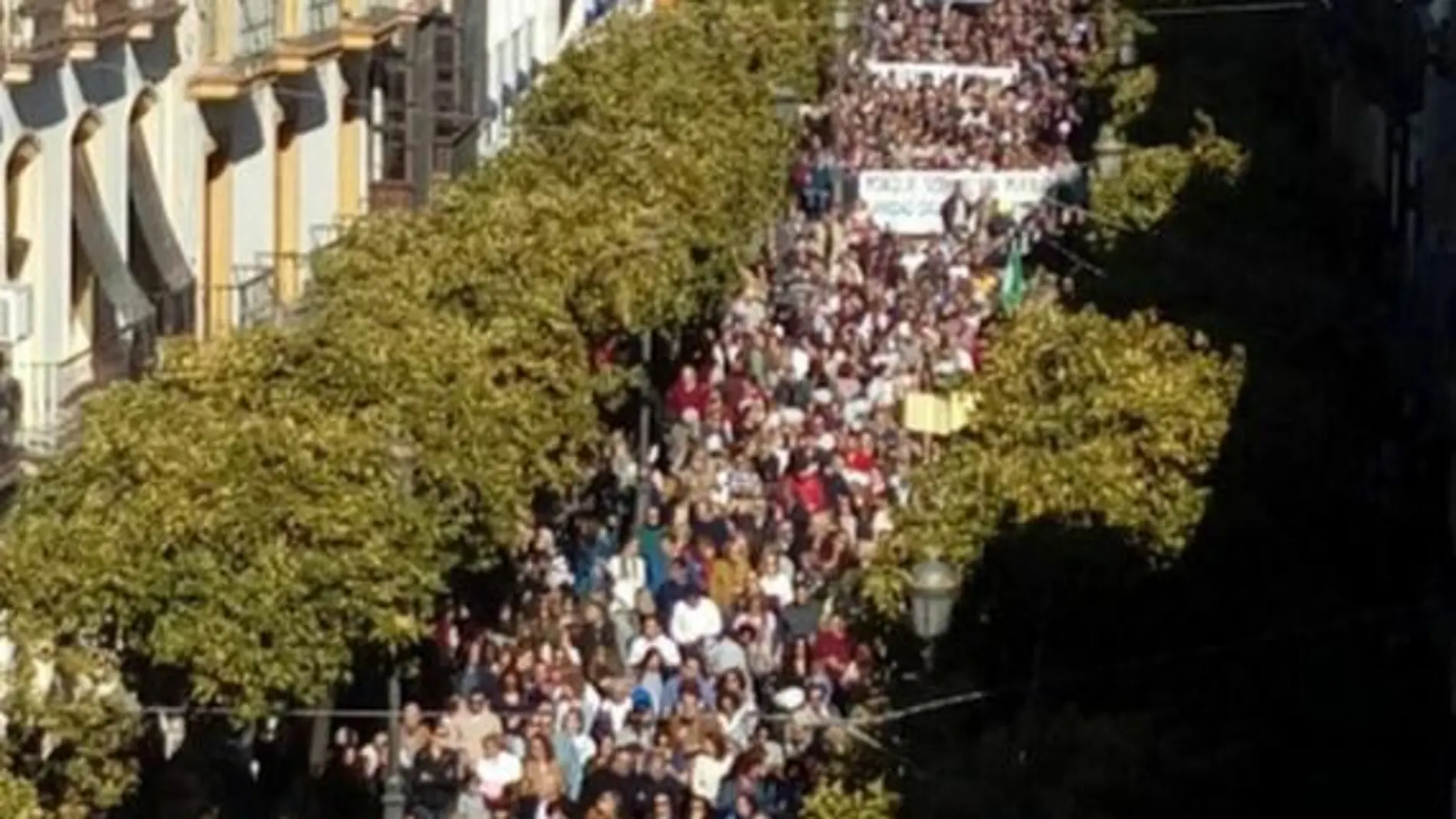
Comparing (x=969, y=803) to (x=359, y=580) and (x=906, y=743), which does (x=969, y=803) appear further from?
(x=359, y=580)

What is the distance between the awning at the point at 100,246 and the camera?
37.0 metres

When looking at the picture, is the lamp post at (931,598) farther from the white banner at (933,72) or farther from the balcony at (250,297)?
the white banner at (933,72)

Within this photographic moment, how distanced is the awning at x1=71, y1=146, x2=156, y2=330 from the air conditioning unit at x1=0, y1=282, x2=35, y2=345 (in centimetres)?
193

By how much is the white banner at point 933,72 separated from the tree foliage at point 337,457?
24320mm

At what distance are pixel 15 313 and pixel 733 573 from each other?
600cm

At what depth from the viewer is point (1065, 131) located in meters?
64.7

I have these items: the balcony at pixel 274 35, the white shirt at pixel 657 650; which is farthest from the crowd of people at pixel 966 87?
the white shirt at pixel 657 650

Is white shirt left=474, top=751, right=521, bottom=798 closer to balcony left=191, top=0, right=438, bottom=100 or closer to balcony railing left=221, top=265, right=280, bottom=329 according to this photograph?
balcony railing left=221, top=265, right=280, bottom=329

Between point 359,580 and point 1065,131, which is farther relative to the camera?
point 1065,131

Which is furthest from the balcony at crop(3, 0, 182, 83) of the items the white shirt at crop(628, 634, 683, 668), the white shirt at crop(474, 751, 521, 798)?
the white shirt at crop(474, 751, 521, 798)

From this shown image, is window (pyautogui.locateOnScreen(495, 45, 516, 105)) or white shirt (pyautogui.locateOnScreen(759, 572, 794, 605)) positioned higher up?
window (pyautogui.locateOnScreen(495, 45, 516, 105))

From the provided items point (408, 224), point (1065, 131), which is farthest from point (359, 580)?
point (1065, 131)

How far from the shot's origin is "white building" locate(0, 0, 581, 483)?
35438 mm

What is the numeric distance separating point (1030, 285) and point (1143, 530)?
1902cm
